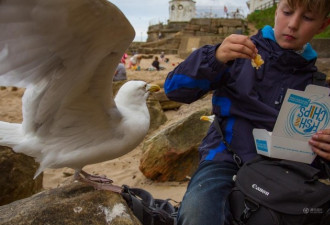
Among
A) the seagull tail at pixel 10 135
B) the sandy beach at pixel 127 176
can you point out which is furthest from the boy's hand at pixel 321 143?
the sandy beach at pixel 127 176

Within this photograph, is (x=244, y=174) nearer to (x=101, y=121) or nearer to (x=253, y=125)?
(x=253, y=125)

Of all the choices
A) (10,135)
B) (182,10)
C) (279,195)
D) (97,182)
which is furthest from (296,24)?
(182,10)

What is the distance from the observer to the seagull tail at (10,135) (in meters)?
2.04

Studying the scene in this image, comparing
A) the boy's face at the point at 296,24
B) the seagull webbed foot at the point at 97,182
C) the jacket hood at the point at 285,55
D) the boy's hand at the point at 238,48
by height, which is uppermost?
the boy's face at the point at 296,24

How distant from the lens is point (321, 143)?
156 cm

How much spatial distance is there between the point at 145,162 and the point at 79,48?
232cm

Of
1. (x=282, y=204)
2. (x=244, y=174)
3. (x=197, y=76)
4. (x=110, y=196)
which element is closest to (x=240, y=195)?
(x=244, y=174)

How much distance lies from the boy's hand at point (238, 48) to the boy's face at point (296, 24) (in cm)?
34

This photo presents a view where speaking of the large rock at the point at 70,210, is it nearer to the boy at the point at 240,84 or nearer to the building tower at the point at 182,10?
the boy at the point at 240,84

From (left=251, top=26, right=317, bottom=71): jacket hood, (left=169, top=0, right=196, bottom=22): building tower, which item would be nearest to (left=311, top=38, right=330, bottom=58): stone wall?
(left=251, top=26, right=317, bottom=71): jacket hood

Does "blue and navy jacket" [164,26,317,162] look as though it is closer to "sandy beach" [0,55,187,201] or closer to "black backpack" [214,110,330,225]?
"black backpack" [214,110,330,225]

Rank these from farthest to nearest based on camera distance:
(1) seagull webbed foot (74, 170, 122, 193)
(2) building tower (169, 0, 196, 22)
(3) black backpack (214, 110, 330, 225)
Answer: (2) building tower (169, 0, 196, 22) < (1) seagull webbed foot (74, 170, 122, 193) < (3) black backpack (214, 110, 330, 225)

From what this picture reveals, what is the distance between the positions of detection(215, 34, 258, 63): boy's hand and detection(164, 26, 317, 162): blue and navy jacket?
12 cm

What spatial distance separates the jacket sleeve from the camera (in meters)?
1.75
